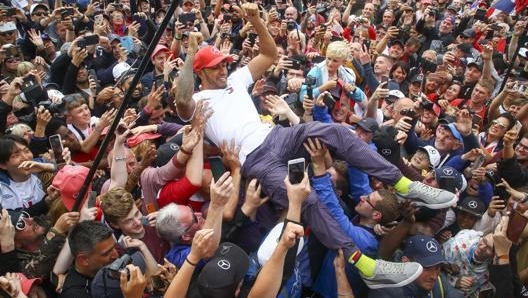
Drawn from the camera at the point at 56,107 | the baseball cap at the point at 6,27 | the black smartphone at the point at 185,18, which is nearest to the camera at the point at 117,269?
the camera at the point at 56,107

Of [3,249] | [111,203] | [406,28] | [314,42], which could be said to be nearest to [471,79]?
[314,42]

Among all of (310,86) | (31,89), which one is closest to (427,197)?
(310,86)

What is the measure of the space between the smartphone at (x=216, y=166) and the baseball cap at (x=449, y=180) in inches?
63.4

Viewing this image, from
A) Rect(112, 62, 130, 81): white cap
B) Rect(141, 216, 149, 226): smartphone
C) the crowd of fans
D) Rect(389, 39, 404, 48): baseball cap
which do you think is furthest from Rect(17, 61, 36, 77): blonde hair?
Rect(389, 39, 404, 48): baseball cap

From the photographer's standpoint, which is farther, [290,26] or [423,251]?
[290,26]

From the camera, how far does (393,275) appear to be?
2.73 meters

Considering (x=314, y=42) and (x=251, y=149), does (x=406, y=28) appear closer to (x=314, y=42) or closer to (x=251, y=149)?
(x=314, y=42)

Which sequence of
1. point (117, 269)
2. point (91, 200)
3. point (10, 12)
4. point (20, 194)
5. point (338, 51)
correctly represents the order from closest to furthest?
point (117, 269)
point (91, 200)
point (20, 194)
point (338, 51)
point (10, 12)

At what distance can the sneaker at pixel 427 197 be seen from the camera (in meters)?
3.19

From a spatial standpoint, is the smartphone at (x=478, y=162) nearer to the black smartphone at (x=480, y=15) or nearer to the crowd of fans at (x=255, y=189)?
the crowd of fans at (x=255, y=189)

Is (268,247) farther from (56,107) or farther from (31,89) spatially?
(31,89)

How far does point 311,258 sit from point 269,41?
5.64 feet

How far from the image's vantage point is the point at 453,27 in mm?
9672

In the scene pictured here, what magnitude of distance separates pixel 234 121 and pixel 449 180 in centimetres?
164
